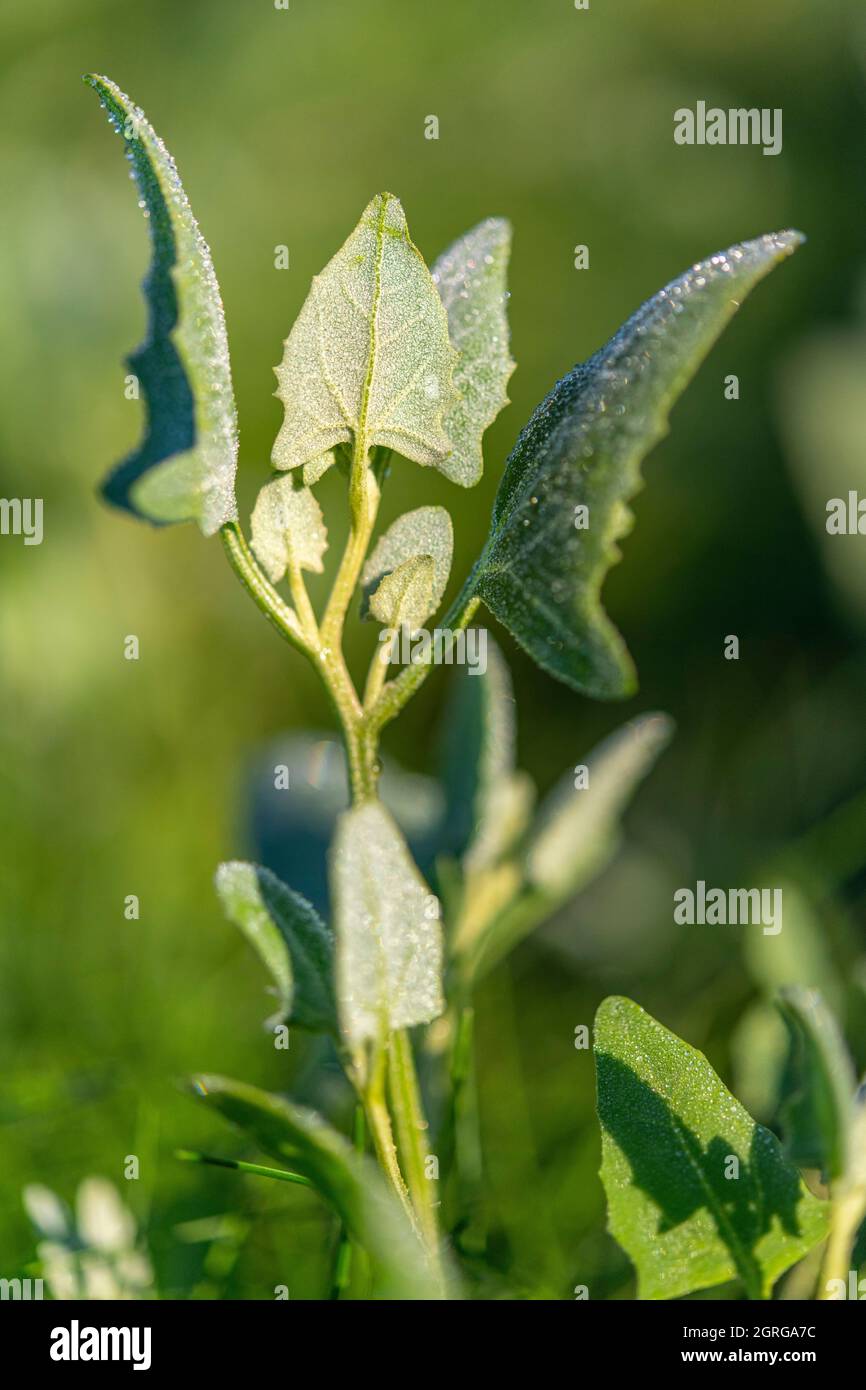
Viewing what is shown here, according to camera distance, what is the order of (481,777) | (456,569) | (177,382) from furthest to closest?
(456,569), (481,777), (177,382)

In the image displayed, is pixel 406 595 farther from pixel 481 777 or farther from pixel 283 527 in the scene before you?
pixel 481 777

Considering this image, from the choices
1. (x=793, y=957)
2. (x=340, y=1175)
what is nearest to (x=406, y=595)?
(x=340, y=1175)

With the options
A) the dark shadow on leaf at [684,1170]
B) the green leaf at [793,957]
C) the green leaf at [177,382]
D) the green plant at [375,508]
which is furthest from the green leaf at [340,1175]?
the green leaf at [793,957]

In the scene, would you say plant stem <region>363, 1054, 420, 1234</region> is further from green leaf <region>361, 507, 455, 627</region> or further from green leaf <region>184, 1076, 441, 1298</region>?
green leaf <region>361, 507, 455, 627</region>

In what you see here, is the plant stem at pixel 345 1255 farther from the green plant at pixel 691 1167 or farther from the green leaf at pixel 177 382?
the green leaf at pixel 177 382

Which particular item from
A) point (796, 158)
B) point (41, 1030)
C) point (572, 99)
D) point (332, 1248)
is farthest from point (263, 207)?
point (332, 1248)

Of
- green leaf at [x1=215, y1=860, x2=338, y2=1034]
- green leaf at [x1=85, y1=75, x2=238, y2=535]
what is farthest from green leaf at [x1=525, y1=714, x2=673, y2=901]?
green leaf at [x1=85, y1=75, x2=238, y2=535]
